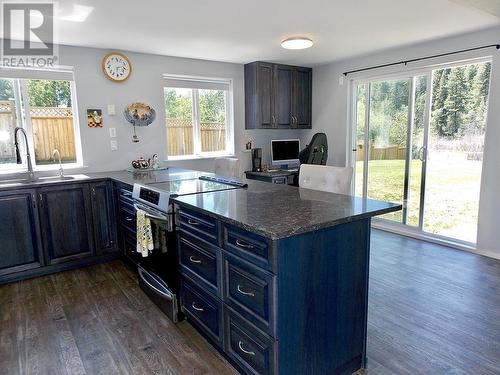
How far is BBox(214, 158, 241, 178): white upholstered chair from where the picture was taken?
3.75 meters

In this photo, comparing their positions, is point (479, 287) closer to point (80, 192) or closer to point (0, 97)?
point (80, 192)

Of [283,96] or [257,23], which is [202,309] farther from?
[283,96]

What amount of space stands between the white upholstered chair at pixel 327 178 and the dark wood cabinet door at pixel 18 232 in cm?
248

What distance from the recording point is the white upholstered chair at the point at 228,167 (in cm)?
375

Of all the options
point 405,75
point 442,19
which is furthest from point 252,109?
point 442,19

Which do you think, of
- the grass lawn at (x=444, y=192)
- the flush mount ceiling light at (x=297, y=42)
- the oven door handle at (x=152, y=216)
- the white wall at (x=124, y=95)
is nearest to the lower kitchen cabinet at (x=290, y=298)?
the oven door handle at (x=152, y=216)

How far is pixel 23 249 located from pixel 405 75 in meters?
4.57

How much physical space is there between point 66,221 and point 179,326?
1.74 metres

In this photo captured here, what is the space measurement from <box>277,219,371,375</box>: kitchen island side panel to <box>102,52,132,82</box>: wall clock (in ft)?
10.9

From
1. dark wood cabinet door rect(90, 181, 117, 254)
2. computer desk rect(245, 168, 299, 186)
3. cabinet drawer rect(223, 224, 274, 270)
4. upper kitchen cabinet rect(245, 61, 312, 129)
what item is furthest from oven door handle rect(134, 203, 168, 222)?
upper kitchen cabinet rect(245, 61, 312, 129)

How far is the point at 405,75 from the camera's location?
4125 millimetres

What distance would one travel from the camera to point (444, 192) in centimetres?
401

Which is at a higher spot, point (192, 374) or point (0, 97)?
point (0, 97)

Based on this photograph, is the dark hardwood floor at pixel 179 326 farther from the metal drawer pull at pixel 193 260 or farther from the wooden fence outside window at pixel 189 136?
the wooden fence outside window at pixel 189 136
